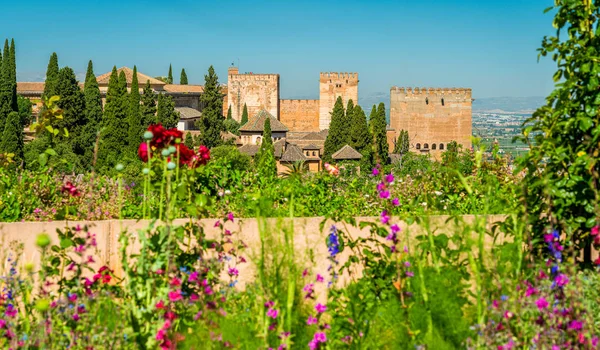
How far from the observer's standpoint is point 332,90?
6391cm

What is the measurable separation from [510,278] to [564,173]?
2.36 ft

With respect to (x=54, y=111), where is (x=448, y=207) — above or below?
below

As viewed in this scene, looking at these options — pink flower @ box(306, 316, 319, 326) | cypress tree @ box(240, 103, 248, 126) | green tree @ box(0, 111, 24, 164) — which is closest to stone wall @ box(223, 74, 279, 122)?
cypress tree @ box(240, 103, 248, 126)

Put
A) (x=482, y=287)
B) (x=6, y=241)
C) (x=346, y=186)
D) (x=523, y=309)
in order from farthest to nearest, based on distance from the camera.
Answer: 1. (x=346, y=186)
2. (x=6, y=241)
3. (x=482, y=287)
4. (x=523, y=309)

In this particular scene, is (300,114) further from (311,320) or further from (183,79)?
(311,320)

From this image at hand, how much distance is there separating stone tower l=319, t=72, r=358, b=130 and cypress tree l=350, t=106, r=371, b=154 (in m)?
25.0

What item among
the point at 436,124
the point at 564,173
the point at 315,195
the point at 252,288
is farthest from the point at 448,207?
the point at 436,124

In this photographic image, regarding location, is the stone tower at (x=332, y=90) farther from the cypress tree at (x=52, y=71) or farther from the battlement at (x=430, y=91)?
the cypress tree at (x=52, y=71)

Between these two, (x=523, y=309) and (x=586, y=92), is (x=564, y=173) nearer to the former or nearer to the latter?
(x=586, y=92)

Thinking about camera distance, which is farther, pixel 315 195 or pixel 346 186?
pixel 346 186

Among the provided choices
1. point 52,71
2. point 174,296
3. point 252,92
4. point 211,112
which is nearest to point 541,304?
point 174,296

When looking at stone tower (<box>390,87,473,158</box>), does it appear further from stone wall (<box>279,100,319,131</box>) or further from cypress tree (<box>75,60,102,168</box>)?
cypress tree (<box>75,60,102,168</box>)

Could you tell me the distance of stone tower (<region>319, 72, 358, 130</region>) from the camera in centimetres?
6362

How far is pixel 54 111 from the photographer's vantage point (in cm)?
620
